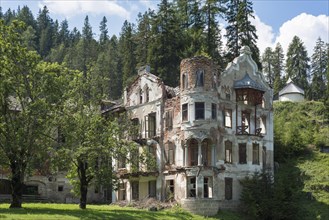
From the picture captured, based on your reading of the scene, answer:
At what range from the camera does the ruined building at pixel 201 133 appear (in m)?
46.2

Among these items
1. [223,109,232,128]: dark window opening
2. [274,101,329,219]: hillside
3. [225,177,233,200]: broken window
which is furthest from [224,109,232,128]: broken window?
[274,101,329,219]: hillside

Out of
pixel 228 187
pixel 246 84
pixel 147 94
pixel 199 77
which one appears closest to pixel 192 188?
pixel 228 187

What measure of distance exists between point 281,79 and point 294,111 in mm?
32275

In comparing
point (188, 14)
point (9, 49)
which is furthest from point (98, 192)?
point (188, 14)

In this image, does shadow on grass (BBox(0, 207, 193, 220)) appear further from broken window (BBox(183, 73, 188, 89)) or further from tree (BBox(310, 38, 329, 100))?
tree (BBox(310, 38, 329, 100))

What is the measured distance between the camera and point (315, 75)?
343ft

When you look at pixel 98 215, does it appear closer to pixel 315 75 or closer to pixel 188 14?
pixel 188 14

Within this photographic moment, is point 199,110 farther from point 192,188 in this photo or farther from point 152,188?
point 152,188

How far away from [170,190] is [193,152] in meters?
4.72

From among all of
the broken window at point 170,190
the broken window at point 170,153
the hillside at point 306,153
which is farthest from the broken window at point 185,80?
the hillside at point 306,153

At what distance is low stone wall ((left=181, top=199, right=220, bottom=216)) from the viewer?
4428cm

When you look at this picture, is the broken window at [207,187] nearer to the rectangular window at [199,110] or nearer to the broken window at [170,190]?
the broken window at [170,190]

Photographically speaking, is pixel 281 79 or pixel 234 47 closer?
pixel 234 47

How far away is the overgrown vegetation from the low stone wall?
140 inches
